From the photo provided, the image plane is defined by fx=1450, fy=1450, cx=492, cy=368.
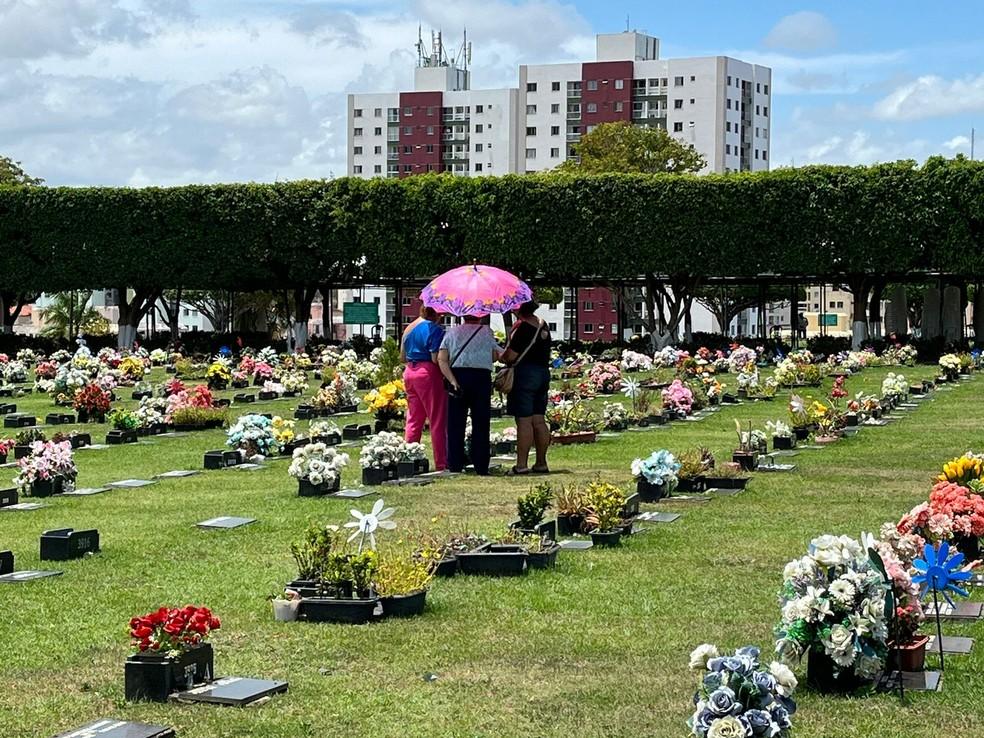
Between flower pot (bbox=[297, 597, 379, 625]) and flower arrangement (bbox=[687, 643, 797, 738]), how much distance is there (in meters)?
3.20

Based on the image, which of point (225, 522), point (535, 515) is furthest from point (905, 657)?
point (225, 522)

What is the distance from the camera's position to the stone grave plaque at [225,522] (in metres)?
12.8

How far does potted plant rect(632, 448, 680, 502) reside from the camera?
14078 mm

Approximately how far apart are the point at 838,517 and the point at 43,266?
4651 cm

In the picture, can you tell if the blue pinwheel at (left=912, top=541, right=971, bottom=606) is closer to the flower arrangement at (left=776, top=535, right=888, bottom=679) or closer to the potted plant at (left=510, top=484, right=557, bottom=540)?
the flower arrangement at (left=776, top=535, right=888, bottom=679)

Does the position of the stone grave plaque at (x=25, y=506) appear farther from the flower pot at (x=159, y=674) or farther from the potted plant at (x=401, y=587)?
the flower pot at (x=159, y=674)

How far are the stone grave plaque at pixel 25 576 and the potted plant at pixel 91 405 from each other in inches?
619

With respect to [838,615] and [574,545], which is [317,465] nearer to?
[574,545]

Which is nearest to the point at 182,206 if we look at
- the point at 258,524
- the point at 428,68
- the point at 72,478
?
the point at 72,478

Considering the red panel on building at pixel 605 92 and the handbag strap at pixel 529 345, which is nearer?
the handbag strap at pixel 529 345

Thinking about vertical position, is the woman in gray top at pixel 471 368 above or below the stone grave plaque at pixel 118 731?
above

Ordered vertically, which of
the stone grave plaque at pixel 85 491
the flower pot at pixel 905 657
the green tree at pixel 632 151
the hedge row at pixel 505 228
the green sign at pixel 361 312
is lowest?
the stone grave plaque at pixel 85 491

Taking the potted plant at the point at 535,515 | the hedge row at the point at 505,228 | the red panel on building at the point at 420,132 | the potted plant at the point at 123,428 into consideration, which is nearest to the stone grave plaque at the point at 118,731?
the potted plant at the point at 535,515

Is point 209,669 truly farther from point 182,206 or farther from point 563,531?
point 182,206
